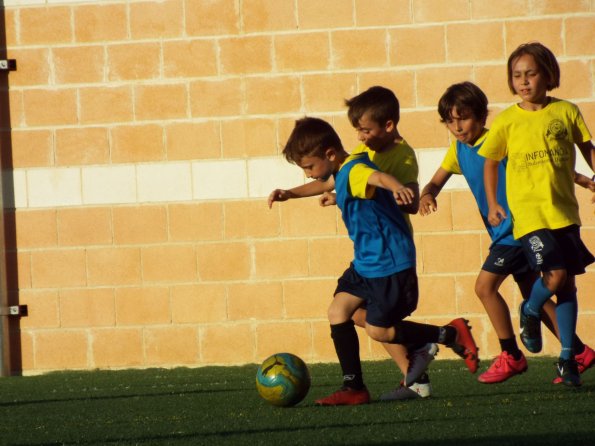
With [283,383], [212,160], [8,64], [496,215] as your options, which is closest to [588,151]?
[496,215]

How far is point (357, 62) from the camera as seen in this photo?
8625 mm

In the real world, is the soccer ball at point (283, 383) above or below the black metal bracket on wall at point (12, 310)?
below

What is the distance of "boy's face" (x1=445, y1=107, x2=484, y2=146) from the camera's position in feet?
20.5

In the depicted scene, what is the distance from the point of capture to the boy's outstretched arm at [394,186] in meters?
5.02

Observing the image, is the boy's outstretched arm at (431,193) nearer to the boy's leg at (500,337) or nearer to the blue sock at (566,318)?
the boy's leg at (500,337)

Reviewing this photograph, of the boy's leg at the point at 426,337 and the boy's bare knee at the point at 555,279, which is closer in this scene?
the boy's bare knee at the point at 555,279

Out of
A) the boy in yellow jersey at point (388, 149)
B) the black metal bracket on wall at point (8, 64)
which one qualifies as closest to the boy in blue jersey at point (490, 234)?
the boy in yellow jersey at point (388, 149)

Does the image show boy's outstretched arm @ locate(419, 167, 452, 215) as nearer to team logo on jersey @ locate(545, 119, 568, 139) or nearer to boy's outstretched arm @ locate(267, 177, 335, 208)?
boy's outstretched arm @ locate(267, 177, 335, 208)

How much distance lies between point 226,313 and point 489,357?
202 centimetres

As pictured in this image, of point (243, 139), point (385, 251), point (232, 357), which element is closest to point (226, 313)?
point (232, 357)

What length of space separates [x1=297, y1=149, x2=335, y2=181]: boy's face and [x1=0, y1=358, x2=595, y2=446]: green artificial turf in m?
1.19

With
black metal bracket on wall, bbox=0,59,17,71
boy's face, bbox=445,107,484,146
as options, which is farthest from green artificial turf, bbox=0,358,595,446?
black metal bracket on wall, bbox=0,59,17,71

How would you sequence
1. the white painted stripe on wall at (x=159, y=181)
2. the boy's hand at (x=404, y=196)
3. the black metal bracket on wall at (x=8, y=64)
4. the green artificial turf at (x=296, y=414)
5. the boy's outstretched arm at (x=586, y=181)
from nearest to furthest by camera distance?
the green artificial turf at (x=296, y=414) < the boy's hand at (x=404, y=196) < the boy's outstretched arm at (x=586, y=181) < the white painted stripe on wall at (x=159, y=181) < the black metal bracket on wall at (x=8, y=64)

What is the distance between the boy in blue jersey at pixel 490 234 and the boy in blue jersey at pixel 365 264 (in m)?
0.49
